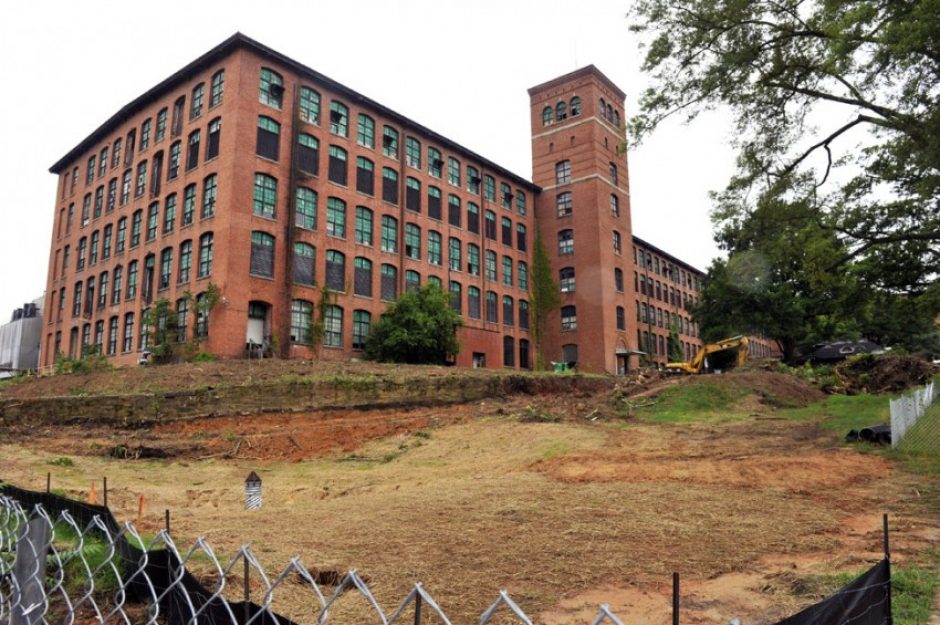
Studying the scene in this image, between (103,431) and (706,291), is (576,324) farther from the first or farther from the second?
(103,431)

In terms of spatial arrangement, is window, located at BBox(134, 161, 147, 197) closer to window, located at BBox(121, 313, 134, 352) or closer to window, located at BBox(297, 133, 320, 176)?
window, located at BBox(121, 313, 134, 352)

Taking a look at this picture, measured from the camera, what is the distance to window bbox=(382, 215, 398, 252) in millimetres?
40438

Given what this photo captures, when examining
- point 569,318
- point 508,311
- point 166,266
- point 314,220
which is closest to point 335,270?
point 314,220

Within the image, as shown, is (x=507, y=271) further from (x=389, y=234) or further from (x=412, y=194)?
(x=389, y=234)

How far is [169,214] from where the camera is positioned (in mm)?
36281

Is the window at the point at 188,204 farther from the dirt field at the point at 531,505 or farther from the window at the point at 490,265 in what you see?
the window at the point at 490,265

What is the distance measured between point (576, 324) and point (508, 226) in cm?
985

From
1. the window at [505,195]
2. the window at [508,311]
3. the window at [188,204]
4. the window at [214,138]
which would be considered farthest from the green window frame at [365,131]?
the window at [508,311]

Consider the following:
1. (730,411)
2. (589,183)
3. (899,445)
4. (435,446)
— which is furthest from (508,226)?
(899,445)

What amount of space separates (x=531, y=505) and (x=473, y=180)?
4115cm

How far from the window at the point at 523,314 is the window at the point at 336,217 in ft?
61.8

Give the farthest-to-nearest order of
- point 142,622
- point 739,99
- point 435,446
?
point 435,446
point 739,99
point 142,622

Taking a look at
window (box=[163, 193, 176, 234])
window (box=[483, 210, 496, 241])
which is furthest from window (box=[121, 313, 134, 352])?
window (box=[483, 210, 496, 241])

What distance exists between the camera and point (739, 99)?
15930mm
